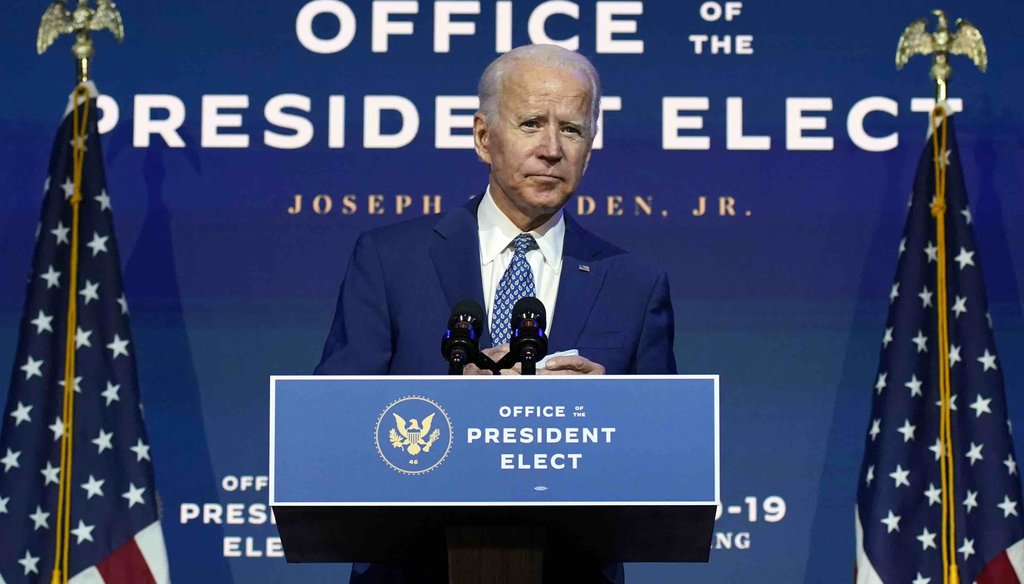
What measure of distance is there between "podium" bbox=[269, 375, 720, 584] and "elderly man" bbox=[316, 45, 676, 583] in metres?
0.78

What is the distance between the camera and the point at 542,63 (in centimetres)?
347

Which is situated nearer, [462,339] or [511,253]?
[462,339]

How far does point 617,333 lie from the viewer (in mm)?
3379

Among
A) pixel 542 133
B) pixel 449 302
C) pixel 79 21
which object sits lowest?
pixel 449 302

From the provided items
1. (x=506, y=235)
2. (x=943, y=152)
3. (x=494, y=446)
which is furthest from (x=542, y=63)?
(x=943, y=152)

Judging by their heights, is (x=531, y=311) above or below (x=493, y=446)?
above

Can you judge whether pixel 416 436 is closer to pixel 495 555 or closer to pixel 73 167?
pixel 495 555

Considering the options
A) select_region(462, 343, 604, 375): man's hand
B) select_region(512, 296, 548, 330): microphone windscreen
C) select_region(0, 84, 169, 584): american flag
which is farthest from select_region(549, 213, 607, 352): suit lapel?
select_region(0, 84, 169, 584): american flag

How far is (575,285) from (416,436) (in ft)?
3.19

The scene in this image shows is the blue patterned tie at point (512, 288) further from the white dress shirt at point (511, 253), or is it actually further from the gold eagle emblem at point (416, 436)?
the gold eagle emblem at point (416, 436)

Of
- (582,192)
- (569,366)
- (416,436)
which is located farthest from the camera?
(582,192)

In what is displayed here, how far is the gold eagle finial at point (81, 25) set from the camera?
5.00 metres

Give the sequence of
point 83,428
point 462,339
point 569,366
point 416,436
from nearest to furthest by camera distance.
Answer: point 416,436 → point 462,339 → point 569,366 → point 83,428

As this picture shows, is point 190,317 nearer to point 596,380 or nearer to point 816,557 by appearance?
point 816,557
